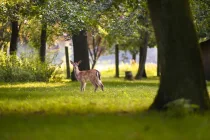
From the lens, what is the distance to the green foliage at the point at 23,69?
29.2 metres

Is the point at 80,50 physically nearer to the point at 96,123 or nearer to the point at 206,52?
the point at 206,52

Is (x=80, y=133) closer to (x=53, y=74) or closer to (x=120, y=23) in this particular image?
(x=53, y=74)

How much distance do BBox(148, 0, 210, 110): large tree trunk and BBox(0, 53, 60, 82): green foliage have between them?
59.0 ft

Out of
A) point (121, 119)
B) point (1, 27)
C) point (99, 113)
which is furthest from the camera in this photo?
point (1, 27)

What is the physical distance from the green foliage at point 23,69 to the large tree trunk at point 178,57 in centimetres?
1798

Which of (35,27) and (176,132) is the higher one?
(35,27)

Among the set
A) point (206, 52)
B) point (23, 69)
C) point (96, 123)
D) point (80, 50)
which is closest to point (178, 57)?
point (96, 123)

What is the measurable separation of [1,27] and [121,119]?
3337 cm

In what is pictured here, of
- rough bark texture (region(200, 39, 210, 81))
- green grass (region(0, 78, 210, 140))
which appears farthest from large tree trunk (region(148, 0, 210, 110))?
rough bark texture (region(200, 39, 210, 81))

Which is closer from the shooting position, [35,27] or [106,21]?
[106,21]

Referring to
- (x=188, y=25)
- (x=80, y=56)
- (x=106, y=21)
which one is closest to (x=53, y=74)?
(x=80, y=56)

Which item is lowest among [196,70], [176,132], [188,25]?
[176,132]

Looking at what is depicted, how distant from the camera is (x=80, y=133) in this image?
8.70m

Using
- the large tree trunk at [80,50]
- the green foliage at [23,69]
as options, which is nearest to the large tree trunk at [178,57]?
the green foliage at [23,69]
